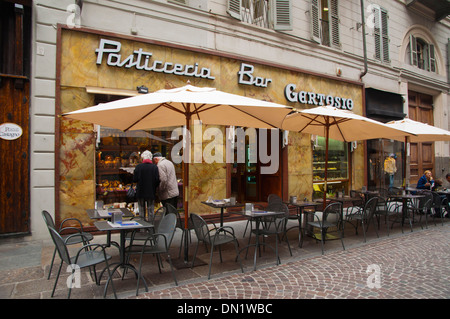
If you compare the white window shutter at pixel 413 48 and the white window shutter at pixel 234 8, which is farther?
the white window shutter at pixel 413 48

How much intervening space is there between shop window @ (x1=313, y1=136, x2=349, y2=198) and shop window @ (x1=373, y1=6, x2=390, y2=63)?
458 centimetres

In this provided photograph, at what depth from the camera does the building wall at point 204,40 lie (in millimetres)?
6539

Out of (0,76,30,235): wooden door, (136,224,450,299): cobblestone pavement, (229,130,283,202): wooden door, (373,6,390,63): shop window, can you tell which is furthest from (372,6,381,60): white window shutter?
(0,76,30,235): wooden door

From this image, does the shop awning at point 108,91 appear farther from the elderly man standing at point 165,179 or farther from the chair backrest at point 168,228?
the chair backrest at point 168,228

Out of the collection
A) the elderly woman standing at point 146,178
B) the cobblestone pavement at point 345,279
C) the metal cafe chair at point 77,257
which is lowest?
the cobblestone pavement at point 345,279

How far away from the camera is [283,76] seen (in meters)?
10.1

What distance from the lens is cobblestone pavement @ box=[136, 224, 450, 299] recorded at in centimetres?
386

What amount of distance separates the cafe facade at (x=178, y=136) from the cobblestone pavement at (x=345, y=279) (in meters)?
3.88

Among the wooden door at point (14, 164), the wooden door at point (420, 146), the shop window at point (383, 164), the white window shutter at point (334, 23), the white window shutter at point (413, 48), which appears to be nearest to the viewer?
the wooden door at point (14, 164)

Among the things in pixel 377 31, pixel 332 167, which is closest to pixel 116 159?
pixel 332 167

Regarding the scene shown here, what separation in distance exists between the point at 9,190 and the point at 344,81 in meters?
11.0

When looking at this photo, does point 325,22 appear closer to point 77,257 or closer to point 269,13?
point 269,13

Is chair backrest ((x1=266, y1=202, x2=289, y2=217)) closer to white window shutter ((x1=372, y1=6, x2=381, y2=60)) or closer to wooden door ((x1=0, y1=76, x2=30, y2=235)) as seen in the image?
wooden door ((x1=0, y1=76, x2=30, y2=235))

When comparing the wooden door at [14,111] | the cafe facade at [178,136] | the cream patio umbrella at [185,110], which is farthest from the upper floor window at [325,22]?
the wooden door at [14,111]
